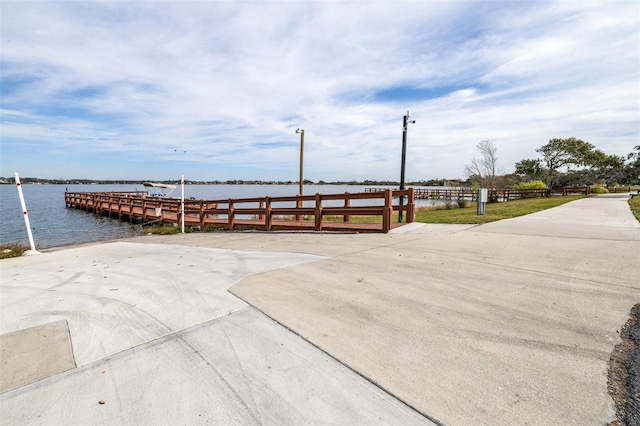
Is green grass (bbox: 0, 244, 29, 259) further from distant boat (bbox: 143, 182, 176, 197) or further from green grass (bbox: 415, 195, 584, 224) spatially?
distant boat (bbox: 143, 182, 176, 197)

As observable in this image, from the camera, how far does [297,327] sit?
2.83 metres

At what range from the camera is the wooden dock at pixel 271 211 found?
28.4 ft

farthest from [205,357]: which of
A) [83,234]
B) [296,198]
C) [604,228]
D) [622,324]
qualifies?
[83,234]

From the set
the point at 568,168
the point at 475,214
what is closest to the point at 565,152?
the point at 568,168

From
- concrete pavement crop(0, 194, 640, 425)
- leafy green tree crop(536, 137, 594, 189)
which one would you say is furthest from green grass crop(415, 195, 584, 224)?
leafy green tree crop(536, 137, 594, 189)

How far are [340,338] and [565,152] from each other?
171 ft

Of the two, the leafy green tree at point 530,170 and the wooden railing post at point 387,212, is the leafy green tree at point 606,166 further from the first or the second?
the wooden railing post at point 387,212

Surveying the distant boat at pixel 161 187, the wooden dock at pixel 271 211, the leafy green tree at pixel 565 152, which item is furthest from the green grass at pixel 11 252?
the leafy green tree at pixel 565 152

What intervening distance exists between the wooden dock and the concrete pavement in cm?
351

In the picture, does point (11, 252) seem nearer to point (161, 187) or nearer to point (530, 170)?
point (161, 187)

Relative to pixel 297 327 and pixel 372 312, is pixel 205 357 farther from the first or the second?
pixel 372 312

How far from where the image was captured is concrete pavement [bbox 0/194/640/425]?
1.84 metres

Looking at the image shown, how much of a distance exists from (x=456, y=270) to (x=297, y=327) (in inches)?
102

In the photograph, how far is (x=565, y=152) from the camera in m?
41.8
